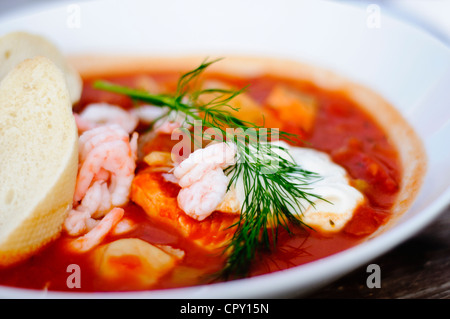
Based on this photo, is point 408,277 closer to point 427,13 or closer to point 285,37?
point 285,37

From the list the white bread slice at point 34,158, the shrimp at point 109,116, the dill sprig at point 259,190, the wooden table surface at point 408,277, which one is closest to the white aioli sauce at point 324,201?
the dill sprig at point 259,190

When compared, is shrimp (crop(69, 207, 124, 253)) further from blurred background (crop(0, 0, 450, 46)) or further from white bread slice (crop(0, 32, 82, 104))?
blurred background (crop(0, 0, 450, 46))

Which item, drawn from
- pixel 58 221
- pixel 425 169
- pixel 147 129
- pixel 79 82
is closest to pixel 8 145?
pixel 58 221

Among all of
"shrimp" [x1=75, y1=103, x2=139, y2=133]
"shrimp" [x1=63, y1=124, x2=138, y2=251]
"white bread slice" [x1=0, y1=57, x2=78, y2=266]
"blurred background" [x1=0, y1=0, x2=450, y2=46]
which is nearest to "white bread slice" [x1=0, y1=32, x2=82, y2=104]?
"shrimp" [x1=75, y1=103, x2=139, y2=133]

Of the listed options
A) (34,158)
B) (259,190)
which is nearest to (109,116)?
(34,158)
